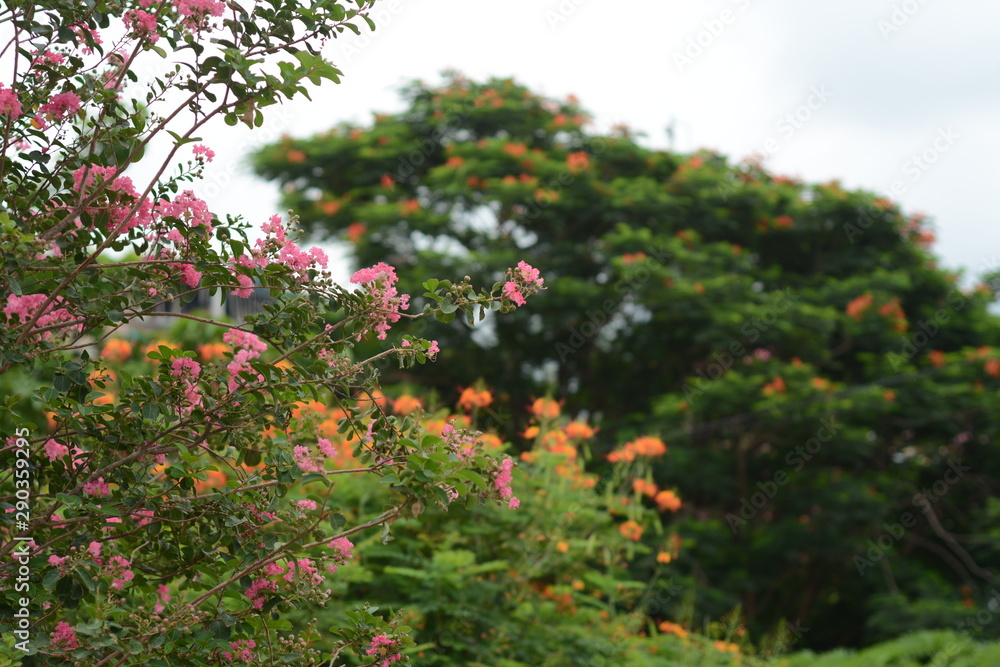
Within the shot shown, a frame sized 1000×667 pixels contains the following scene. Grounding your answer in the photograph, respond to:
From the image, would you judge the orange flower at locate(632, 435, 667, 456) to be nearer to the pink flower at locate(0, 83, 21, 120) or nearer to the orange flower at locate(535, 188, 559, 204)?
the pink flower at locate(0, 83, 21, 120)

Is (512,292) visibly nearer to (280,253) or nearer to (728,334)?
(280,253)

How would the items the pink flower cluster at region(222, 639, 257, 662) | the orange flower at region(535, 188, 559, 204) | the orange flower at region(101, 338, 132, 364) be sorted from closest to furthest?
the pink flower cluster at region(222, 639, 257, 662) < the orange flower at region(101, 338, 132, 364) < the orange flower at region(535, 188, 559, 204)

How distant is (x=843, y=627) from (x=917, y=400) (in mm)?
3186

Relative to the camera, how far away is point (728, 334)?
10.2 m

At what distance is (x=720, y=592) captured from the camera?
9.96 metres

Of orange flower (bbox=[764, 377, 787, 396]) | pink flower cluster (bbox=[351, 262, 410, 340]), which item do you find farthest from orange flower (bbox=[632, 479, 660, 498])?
orange flower (bbox=[764, 377, 787, 396])

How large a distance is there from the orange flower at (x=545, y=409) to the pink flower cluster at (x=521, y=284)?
9.05ft

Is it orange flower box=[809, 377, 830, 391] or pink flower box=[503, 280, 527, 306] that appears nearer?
pink flower box=[503, 280, 527, 306]

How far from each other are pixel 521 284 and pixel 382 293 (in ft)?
1.11

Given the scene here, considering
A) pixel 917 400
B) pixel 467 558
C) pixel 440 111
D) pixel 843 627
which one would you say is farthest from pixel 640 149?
pixel 467 558

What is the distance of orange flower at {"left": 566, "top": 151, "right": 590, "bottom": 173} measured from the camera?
36.1 ft

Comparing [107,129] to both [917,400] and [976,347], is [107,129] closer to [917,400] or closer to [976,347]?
[917,400]

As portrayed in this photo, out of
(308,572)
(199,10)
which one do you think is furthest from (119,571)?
(199,10)

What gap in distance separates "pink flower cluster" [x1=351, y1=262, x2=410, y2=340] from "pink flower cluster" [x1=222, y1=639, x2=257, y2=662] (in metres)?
0.81
